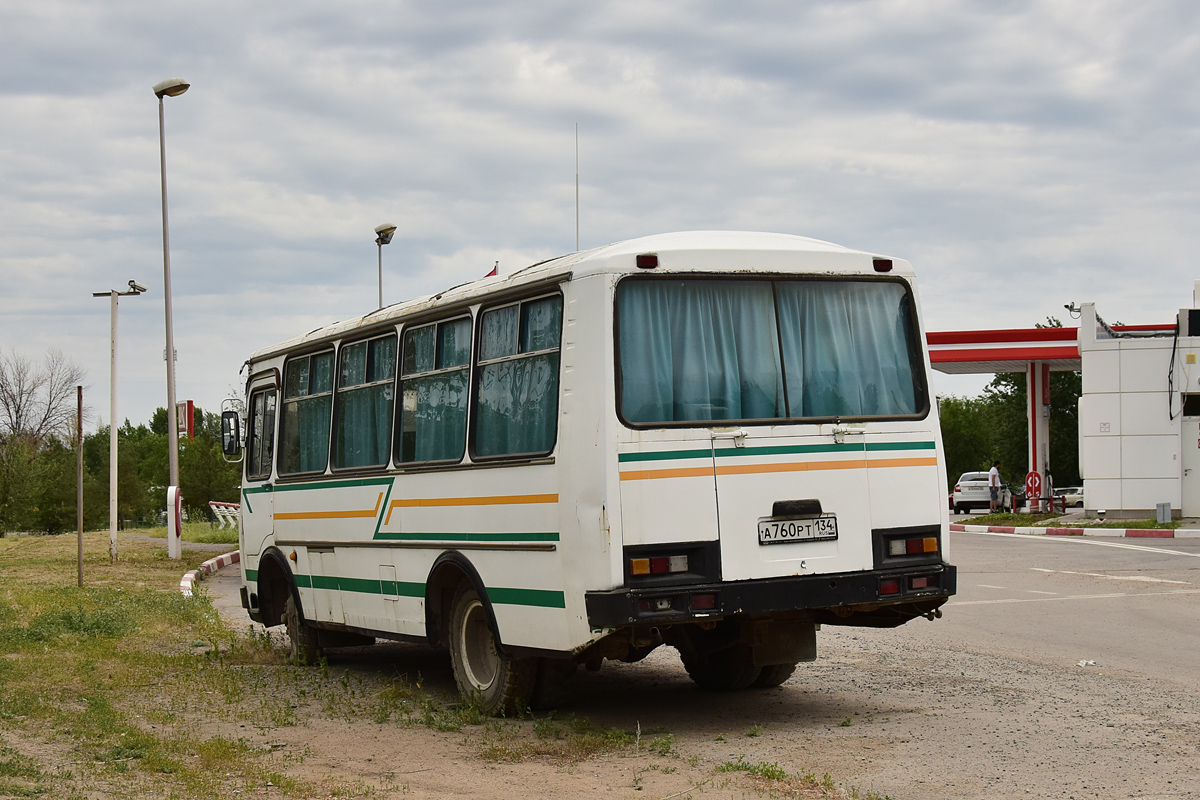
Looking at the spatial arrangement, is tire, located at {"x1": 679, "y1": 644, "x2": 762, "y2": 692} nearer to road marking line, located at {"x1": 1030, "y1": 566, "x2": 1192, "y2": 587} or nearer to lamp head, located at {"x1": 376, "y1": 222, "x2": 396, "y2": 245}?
road marking line, located at {"x1": 1030, "y1": 566, "x2": 1192, "y2": 587}

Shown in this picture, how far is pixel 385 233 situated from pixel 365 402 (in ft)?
80.9

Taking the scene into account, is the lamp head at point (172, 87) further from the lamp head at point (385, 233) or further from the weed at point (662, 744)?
the weed at point (662, 744)

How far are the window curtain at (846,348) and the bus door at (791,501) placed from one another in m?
0.27

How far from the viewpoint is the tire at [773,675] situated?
10125 mm

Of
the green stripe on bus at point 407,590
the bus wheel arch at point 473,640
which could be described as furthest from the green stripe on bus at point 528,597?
the bus wheel arch at point 473,640

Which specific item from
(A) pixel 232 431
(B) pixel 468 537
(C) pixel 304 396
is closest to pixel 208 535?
(A) pixel 232 431

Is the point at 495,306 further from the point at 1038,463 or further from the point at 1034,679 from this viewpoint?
the point at 1038,463

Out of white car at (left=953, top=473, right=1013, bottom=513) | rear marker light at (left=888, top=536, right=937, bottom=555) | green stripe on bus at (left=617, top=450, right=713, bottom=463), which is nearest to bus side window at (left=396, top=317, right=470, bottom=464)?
green stripe on bus at (left=617, top=450, right=713, bottom=463)

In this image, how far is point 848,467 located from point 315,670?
590cm

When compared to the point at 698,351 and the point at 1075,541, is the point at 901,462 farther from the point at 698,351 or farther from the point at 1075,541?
the point at 1075,541

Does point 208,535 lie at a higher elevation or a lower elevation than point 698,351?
lower

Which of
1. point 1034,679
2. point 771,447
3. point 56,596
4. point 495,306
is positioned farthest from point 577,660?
point 56,596

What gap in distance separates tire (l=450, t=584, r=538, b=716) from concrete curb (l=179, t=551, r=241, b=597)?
33.4ft

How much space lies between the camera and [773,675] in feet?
33.5
